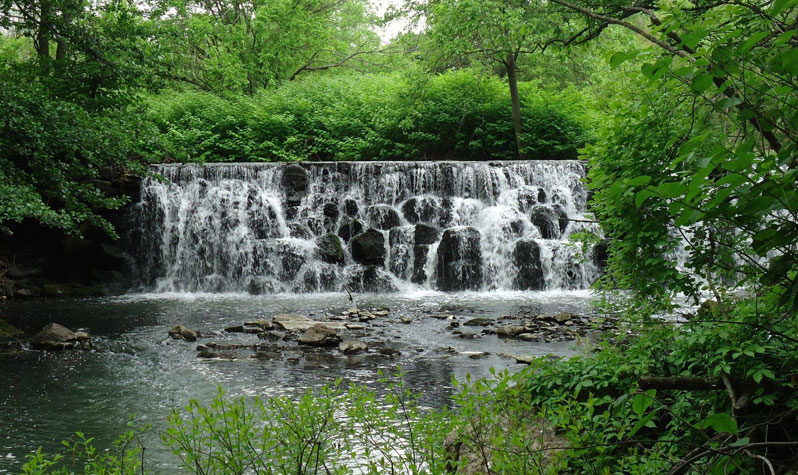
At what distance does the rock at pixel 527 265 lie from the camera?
624 inches

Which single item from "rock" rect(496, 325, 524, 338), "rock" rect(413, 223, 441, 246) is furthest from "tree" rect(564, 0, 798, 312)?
"rock" rect(413, 223, 441, 246)

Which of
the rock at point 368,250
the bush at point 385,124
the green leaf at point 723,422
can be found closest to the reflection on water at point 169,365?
the green leaf at point 723,422

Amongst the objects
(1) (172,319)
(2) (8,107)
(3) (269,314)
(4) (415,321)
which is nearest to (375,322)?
(4) (415,321)

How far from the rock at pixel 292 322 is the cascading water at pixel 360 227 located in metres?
5.02

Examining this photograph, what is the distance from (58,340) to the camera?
358 inches

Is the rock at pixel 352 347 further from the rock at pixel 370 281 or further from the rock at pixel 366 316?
the rock at pixel 370 281

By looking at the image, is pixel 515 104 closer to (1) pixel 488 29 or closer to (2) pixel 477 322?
(1) pixel 488 29

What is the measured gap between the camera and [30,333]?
10086 millimetres

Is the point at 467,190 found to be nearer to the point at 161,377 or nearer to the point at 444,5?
the point at 444,5

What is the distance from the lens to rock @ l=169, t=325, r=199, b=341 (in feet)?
31.7

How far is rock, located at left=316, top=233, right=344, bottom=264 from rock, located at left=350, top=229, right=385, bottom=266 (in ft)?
1.29

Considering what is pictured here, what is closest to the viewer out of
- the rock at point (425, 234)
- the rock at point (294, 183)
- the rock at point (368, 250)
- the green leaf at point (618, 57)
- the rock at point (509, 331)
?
the green leaf at point (618, 57)

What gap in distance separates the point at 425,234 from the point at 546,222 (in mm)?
3481

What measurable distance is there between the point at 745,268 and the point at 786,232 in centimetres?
123
